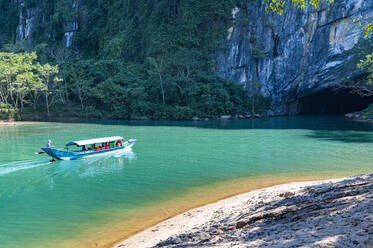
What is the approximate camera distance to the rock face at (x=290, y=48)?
41.9m

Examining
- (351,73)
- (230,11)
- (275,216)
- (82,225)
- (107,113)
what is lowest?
(82,225)

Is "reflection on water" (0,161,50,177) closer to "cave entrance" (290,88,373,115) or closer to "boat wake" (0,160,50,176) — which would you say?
"boat wake" (0,160,50,176)

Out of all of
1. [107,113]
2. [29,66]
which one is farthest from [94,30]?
[107,113]

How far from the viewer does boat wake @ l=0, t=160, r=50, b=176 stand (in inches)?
609

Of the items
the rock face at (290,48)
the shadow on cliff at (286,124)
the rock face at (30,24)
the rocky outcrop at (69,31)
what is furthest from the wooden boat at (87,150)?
the rock face at (30,24)

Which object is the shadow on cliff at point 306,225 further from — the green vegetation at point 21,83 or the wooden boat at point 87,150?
the green vegetation at point 21,83

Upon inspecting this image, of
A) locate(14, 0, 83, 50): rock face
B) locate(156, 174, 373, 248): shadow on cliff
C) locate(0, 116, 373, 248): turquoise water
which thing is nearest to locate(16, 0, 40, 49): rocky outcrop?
locate(14, 0, 83, 50): rock face

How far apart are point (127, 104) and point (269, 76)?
952 inches

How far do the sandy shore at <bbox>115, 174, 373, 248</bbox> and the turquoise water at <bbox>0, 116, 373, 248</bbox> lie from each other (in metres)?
2.27

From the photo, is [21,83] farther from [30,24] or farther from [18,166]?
[18,166]

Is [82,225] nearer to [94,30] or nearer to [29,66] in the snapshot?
[29,66]

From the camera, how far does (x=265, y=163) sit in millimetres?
16406

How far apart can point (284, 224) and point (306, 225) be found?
0.49 meters

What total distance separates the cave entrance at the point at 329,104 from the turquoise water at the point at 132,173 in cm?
3233
